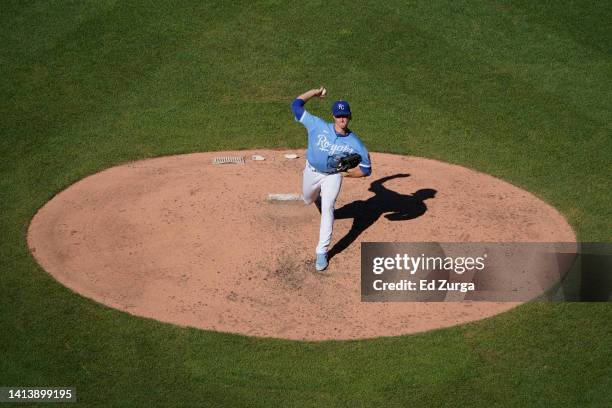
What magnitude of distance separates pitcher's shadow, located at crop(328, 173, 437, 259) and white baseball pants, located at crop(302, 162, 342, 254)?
75 cm

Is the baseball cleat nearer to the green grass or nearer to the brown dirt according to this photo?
the brown dirt

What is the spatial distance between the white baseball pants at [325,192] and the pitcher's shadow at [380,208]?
2.48 ft

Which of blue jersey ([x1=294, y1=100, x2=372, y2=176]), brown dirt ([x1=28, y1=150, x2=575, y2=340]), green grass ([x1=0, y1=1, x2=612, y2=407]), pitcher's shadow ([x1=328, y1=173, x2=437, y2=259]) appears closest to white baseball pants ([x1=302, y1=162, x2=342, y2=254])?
blue jersey ([x1=294, y1=100, x2=372, y2=176])

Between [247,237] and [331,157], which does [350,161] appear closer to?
[331,157]

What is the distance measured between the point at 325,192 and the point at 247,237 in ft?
4.39

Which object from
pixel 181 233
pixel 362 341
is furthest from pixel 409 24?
pixel 362 341

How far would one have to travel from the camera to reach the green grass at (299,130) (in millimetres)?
9523

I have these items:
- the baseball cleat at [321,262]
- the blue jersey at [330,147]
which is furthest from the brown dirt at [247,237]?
the blue jersey at [330,147]

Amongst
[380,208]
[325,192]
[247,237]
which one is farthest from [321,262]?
[380,208]

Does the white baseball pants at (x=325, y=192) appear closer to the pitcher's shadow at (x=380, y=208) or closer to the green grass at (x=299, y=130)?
the pitcher's shadow at (x=380, y=208)

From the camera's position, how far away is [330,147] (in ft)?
38.0

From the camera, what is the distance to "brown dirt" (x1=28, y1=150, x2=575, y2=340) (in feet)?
35.5

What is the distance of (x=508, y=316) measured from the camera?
10773 millimetres

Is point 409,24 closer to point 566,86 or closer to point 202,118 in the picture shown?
point 566,86
